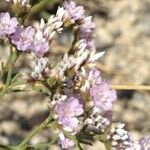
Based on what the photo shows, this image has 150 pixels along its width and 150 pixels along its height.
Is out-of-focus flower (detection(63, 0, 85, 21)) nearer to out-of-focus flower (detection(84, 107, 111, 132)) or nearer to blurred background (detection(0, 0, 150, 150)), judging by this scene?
out-of-focus flower (detection(84, 107, 111, 132))

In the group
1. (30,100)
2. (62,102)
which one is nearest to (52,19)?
(62,102)

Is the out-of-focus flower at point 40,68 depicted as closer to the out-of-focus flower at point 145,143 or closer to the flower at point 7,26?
the flower at point 7,26

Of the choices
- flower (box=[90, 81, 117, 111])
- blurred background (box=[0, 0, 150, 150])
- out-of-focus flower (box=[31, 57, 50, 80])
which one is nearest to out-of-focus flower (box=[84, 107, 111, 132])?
flower (box=[90, 81, 117, 111])

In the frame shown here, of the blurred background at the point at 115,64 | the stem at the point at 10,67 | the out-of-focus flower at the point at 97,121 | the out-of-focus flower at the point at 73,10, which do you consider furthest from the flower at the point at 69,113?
the blurred background at the point at 115,64

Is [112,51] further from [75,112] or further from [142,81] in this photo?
[75,112]

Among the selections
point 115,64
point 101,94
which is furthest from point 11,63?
point 115,64

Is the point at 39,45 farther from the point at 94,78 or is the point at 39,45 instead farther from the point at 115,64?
the point at 115,64
